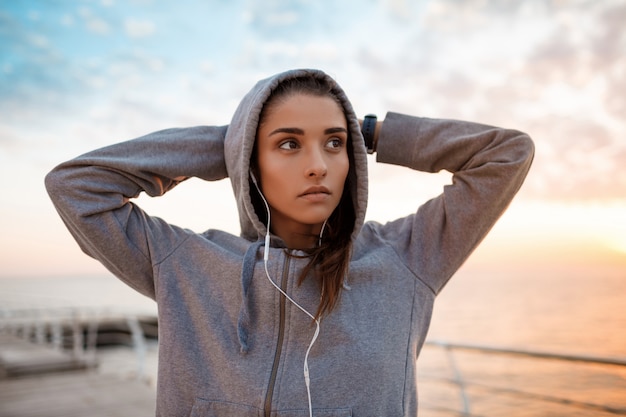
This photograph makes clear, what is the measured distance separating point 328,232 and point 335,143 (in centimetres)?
27

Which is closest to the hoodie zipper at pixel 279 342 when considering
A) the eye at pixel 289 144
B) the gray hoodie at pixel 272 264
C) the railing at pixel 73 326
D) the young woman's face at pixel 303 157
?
the gray hoodie at pixel 272 264

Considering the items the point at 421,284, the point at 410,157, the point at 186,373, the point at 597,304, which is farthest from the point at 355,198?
the point at 597,304

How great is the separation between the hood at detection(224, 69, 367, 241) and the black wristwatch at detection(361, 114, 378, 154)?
0.24 feet

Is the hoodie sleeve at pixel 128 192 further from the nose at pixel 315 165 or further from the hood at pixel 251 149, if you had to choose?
the nose at pixel 315 165

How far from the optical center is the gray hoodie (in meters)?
1.19

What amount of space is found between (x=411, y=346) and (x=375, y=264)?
9.7 inches

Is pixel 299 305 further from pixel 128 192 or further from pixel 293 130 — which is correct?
pixel 128 192

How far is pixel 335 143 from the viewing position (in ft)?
4.45

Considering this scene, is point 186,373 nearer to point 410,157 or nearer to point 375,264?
point 375,264

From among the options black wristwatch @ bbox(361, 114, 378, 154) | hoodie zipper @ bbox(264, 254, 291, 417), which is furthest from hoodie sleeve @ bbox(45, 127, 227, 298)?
black wristwatch @ bbox(361, 114, 378, 154)

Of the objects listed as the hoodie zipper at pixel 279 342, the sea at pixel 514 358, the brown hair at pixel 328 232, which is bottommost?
the sea at pixel 514 358

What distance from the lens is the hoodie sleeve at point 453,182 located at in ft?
4.28

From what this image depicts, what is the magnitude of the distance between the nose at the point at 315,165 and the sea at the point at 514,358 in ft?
4.96

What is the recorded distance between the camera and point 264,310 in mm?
1254
